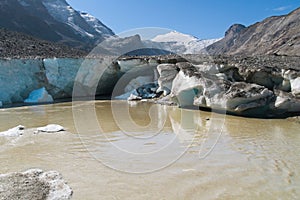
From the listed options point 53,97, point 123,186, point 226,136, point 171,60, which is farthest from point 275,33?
point 123,186

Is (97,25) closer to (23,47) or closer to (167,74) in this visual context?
(23,47)

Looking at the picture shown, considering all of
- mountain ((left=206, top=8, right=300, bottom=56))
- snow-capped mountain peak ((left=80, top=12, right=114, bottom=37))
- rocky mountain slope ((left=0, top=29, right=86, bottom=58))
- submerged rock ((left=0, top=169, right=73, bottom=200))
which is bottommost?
submerged rock ((left=0, top=169, right=73, bottom=200))

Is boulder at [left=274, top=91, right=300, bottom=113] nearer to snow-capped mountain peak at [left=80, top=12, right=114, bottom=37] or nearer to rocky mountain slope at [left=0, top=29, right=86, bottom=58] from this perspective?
rocky mountain slope at [left=0, top=29, right=86, bottom=58]

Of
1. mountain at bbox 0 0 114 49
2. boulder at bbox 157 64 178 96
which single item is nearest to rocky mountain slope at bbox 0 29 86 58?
boulder at bbox 157 64 178 96

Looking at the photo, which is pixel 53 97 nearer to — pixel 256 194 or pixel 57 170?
pixel 57 170

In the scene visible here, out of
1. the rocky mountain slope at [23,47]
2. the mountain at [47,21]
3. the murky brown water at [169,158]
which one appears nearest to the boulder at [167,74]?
the murky brown water at [169,158]

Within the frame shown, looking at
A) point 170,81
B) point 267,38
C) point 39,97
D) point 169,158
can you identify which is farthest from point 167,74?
point 267,38

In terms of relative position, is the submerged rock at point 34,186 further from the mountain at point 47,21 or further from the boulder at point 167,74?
the mountain at point 47,21
